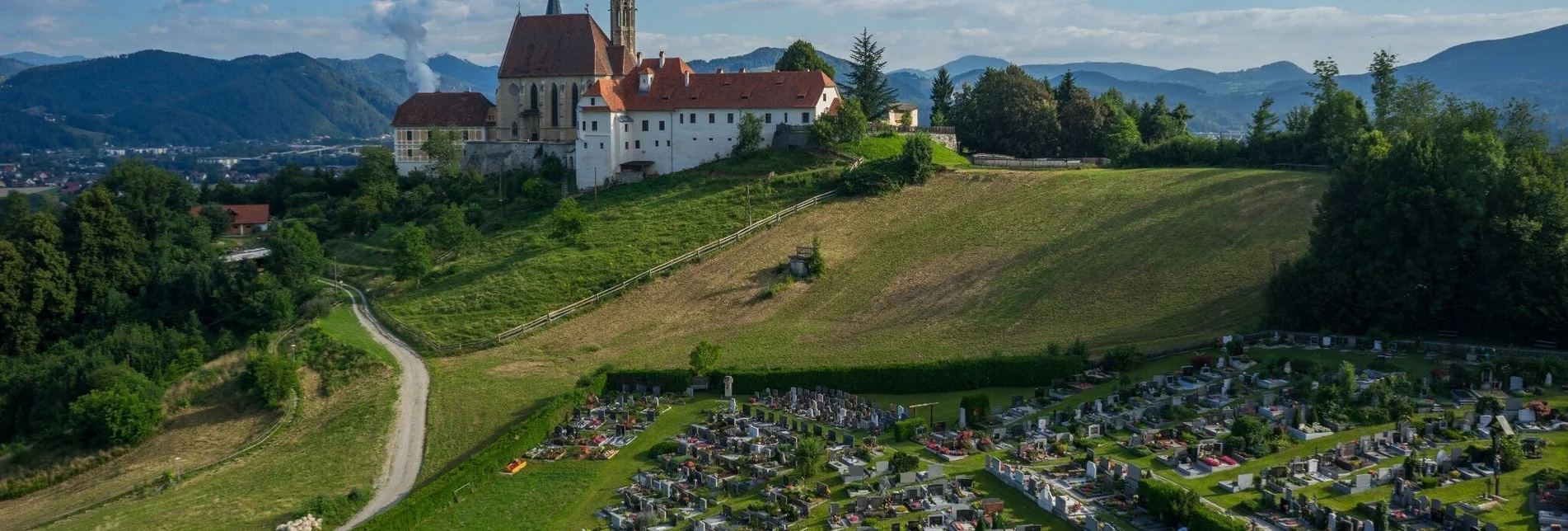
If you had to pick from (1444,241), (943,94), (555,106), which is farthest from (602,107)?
(1444,241)

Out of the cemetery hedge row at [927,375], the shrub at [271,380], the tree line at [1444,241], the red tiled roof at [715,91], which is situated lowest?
the shrub at [271,380]

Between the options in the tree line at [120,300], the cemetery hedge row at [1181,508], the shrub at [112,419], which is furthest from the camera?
the tree line at [120,300]

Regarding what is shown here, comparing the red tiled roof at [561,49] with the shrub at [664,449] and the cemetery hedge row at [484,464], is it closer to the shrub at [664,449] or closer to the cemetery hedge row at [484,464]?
the cemetery hedge row at [484,464]

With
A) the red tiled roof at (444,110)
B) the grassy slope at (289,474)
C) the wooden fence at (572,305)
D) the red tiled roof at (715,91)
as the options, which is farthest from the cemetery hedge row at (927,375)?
the red tiled roof at (444,110)

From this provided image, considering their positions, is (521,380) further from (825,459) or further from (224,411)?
(825,459)

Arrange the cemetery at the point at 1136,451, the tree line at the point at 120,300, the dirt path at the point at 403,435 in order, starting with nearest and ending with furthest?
the cemetery at the point at 1136,451 < the dirt path at the point at 403,435 < the tree line at the point at 120,300

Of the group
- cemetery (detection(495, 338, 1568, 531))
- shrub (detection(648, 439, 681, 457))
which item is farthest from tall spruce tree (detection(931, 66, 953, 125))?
shrub (detection(648, 439, 681, 457))

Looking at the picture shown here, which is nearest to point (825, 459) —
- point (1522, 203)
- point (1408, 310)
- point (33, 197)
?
point (1408, 310)
